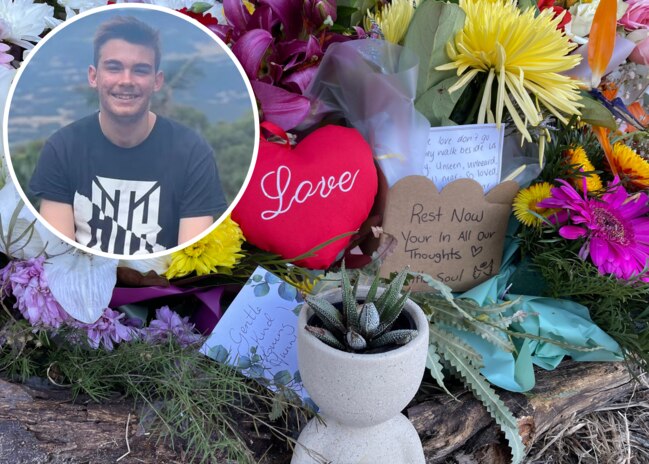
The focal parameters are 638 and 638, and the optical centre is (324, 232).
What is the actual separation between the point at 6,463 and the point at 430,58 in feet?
2.63

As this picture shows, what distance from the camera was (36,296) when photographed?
836mm

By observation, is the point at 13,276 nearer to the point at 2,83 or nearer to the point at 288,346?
the point at 2,83

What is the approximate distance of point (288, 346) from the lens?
0.89 metres

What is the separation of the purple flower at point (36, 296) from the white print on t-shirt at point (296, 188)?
1.01ft

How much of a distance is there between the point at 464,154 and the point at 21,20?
0.74 meters

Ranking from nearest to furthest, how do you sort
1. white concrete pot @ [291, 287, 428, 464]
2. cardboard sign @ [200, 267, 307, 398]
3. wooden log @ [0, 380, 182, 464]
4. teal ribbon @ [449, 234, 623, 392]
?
white concrete pot @ [291, 287, 428, 464], wooden log @ [0, 380, 182, 464], cardboard sign @ [200, 267, 307, 398], teal ribbon @ [449, 234, 623, 392]

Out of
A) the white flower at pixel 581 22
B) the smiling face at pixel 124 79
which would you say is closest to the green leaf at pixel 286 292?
the smiling face at pixel 124 79

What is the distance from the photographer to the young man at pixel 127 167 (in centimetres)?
73

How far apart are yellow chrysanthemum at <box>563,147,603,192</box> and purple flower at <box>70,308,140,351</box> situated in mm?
729

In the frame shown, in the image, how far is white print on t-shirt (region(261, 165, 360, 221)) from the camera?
94 cm

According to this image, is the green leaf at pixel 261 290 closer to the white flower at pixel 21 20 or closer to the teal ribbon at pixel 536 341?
the teal ribbon at pixel 536 341

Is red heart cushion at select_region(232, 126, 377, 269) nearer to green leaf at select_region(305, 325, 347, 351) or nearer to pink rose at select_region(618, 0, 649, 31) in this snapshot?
green leaf at select_region(305, 325, 347, 351)

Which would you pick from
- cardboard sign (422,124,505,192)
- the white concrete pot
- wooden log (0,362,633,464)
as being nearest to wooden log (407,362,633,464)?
wooden log (0,362,633,464)

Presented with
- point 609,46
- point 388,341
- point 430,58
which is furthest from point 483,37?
point 388,341
